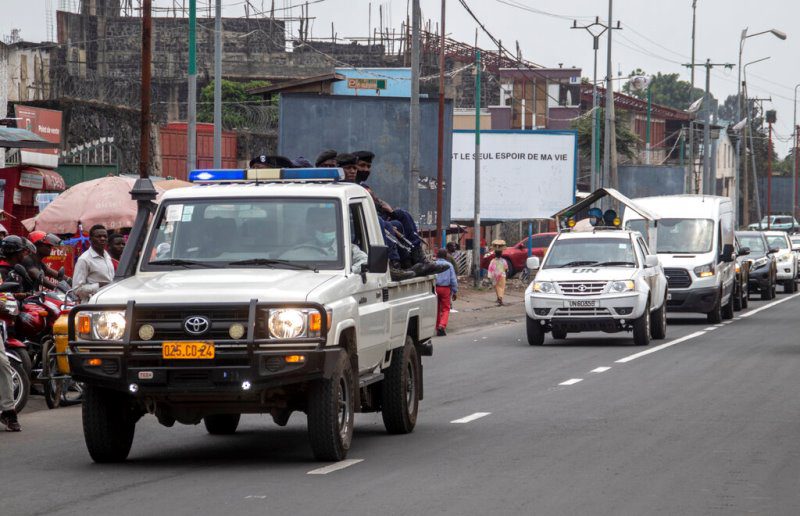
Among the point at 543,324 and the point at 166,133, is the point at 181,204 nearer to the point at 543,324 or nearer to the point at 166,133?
the point at 543,324

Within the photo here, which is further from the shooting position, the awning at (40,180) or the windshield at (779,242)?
the windshield at (779,242)


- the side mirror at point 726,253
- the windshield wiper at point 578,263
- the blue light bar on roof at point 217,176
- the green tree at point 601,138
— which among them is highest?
the green tree at point 601,138

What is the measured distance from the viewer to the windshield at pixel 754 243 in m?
43.6

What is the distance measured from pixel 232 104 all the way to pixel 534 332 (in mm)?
43937

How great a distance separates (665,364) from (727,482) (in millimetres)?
10931

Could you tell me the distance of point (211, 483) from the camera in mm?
9430

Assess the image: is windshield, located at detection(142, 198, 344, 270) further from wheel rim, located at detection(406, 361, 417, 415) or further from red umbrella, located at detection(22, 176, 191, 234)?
red umbrella, located at detection(22, 176, 191, 234)

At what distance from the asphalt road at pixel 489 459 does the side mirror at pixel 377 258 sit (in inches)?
54.1

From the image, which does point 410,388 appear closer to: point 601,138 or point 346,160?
point 346,160

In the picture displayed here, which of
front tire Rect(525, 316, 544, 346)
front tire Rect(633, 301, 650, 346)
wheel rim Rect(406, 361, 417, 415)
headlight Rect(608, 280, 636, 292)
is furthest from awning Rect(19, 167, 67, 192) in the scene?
wheel rim Rect(406, 361, 417, 415)

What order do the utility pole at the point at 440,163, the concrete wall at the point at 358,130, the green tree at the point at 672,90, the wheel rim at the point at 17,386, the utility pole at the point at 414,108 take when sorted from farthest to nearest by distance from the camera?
the green tree at the point at 672,90 < the concrete wall at the point at 358,130 < the utility pole at the point at 440,163 < the utility pole at the point at 414,108 < the wheel rim at the point at 17,386

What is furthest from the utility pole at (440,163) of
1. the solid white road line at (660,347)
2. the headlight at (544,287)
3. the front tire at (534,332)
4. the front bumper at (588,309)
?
the front bumper at (588,309)

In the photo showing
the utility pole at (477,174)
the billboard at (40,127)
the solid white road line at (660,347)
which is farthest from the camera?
the utility pole at (477,174)

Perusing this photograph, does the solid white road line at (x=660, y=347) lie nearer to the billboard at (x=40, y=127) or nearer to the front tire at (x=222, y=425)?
the front tire at (x=222, y=425)
